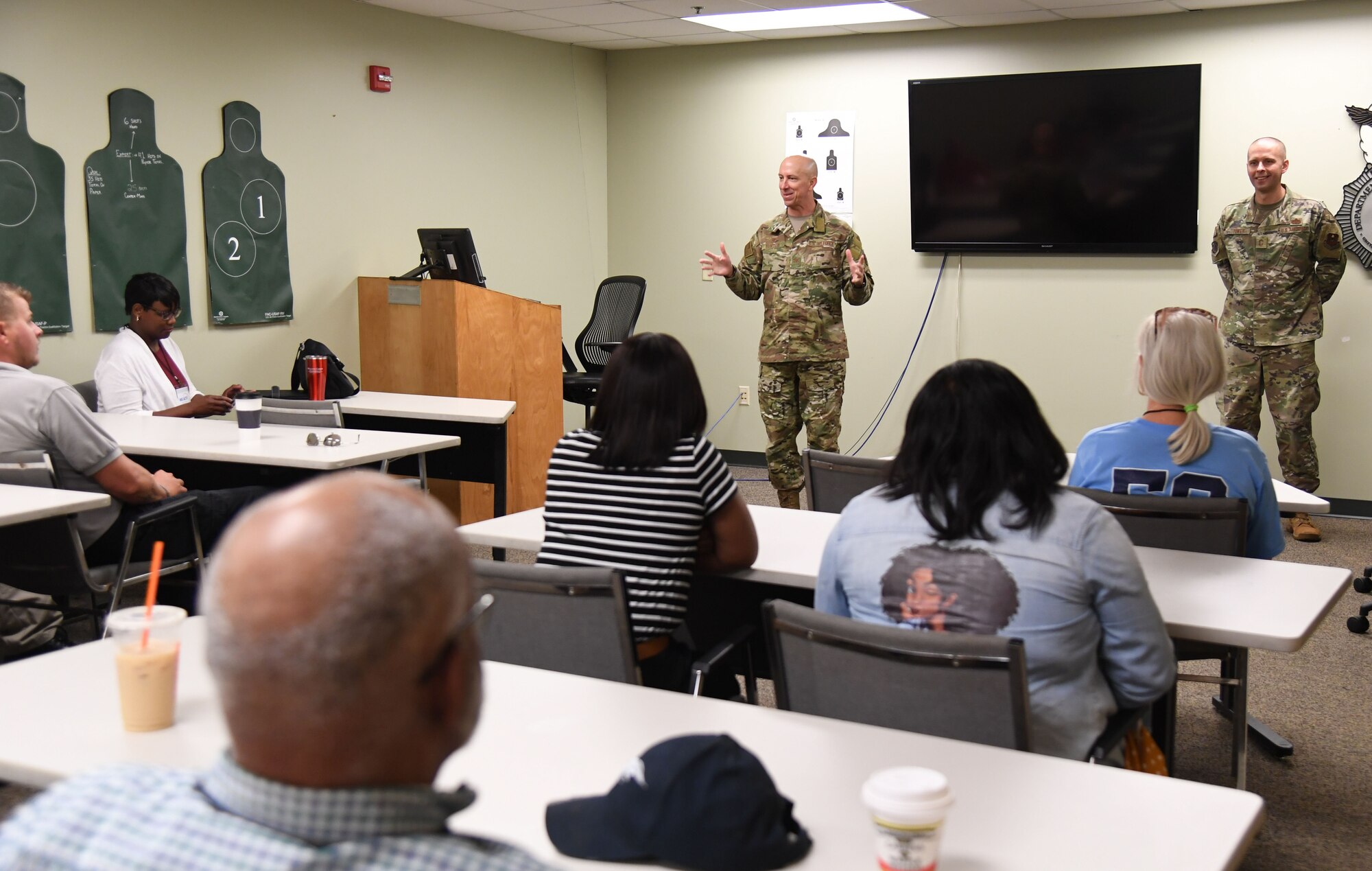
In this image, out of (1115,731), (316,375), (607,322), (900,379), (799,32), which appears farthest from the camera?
(900,379)

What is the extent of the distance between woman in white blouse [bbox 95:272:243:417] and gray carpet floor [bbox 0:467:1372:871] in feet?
6.13

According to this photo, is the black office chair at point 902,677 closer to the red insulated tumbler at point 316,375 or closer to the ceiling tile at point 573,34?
the red insulated tumbler at point 316,375

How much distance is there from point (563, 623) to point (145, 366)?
342 cm

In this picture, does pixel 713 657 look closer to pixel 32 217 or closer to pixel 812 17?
pixel 32 217

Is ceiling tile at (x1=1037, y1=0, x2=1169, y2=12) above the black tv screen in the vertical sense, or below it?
above

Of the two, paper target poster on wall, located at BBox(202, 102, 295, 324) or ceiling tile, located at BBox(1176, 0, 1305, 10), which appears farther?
ceiling tile, located at BBox(1176, 0, 1305, 10)

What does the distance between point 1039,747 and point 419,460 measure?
306 centimetres

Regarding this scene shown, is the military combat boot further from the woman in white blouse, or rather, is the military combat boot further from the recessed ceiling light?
the woman in white blouse

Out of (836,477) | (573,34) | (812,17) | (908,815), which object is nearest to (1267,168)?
(812,17)

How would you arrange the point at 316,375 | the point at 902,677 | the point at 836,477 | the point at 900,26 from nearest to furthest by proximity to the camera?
the point at 902,677
the point at 836,477
the point at 316,375
the point at 900,26

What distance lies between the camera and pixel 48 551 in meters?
3.37

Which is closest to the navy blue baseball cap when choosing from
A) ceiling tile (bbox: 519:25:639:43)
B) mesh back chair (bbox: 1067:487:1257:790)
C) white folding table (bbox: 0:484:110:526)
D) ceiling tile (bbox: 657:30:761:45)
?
mesh back chair (bbox: 1067:487:1257:790)

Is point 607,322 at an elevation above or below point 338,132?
below

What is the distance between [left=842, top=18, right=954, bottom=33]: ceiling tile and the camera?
22.9 ft
